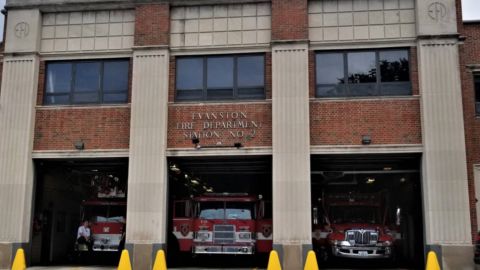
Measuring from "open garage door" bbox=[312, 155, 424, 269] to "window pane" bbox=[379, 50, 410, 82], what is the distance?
270 centimetres

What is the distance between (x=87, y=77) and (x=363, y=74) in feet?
32.6

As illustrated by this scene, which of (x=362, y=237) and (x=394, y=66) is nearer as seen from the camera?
(x=394, y=66)

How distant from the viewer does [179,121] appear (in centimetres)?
1950

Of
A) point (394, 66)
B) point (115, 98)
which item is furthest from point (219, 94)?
point (394, 66)

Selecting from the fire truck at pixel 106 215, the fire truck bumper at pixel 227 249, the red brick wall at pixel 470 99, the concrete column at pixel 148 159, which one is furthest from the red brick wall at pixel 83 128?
the red brick wall at pixel 470 99

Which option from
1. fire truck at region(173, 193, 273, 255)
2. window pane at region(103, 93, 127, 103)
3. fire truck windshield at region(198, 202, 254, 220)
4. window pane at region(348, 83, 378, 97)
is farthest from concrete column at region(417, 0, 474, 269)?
window pane at region(103, 93, 127, 103)

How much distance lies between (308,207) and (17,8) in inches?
509

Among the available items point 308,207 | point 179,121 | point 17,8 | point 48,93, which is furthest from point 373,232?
point 17,8

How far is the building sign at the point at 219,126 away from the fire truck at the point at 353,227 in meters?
4.60

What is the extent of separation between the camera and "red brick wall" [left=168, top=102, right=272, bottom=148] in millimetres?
19078

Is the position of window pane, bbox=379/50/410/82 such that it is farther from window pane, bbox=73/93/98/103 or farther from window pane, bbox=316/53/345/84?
window pane, bbox=73/93/98/103

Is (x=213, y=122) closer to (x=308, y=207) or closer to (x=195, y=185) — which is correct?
(x=308, y=207)

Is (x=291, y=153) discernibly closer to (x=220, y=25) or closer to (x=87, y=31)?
(x=220, y=25)

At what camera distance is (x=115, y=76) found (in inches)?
800
